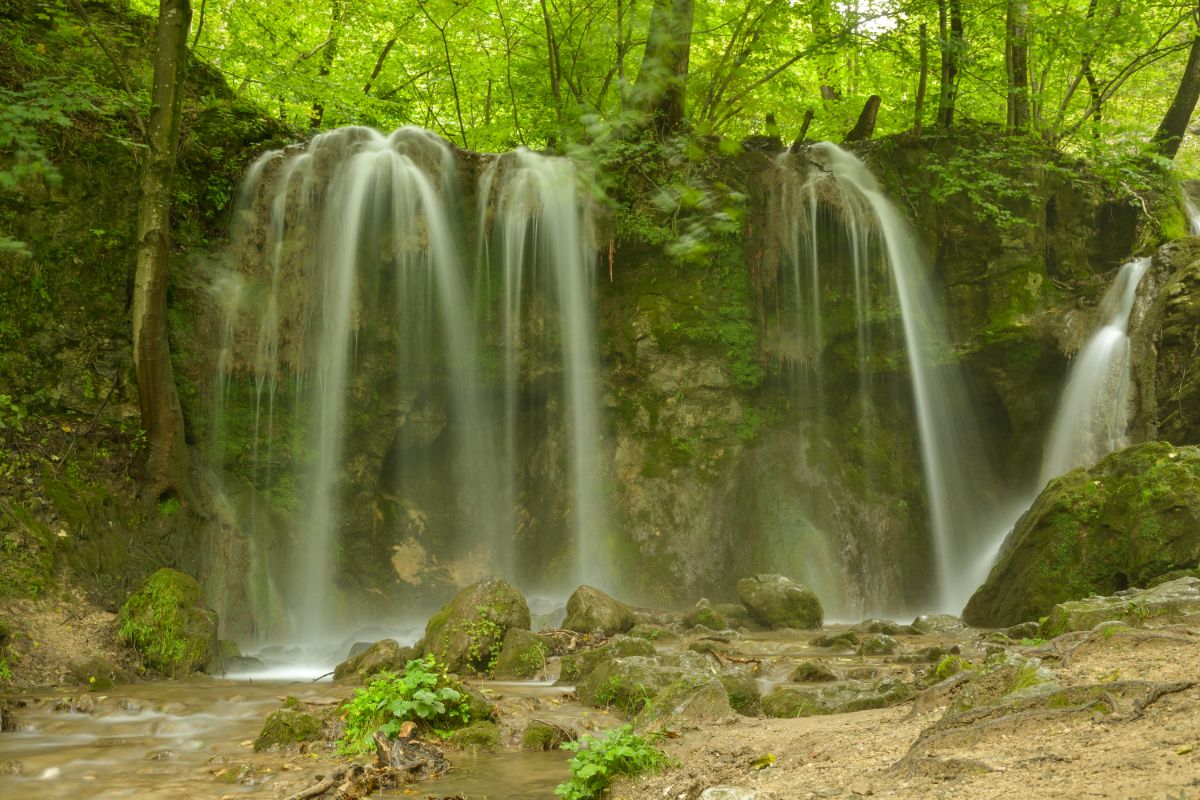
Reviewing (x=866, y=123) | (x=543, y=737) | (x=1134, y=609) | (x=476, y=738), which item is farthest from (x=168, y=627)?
(x=866, y=123)

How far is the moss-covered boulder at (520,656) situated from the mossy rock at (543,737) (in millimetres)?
2153

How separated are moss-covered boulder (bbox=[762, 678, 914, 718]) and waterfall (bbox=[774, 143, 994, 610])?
Answer: 26.1 ft

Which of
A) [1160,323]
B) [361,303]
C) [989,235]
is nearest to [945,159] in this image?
[989,235]

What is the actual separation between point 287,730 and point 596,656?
2.71m

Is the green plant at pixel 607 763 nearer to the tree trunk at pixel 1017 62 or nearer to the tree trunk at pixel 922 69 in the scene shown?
the tree trunk at pixel 922 69

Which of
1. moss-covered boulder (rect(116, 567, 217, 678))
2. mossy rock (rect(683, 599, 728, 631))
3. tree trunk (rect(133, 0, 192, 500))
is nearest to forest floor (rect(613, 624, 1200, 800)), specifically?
mossy rock (rect(683, 599, 728, 631))

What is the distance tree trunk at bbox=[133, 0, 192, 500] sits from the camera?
930 cm

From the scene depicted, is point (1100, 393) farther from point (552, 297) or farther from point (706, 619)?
point (552, 297)

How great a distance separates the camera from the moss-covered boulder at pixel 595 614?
30.8 feet

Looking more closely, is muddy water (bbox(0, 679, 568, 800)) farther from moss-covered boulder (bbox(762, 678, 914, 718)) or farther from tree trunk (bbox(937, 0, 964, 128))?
tree trunk (bbox(937, 0, 964, 128))

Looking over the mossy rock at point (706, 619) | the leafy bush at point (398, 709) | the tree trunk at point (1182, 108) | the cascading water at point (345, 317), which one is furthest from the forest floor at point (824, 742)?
the tree trunk at point (1182, 108)

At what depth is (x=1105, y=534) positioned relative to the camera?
8.99 meters

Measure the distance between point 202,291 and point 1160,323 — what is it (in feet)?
41.6

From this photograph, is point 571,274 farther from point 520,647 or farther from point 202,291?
point 520,647
